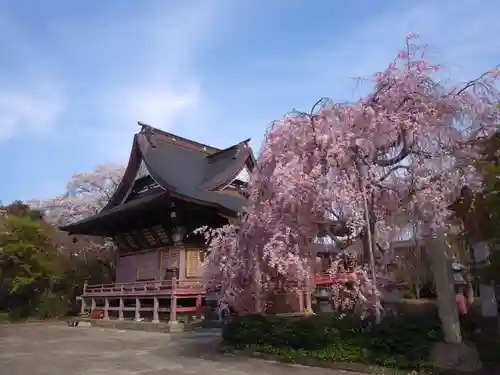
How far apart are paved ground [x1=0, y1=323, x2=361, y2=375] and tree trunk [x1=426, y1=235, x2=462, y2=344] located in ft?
7.31

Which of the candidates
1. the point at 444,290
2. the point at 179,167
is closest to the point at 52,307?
the point at 179,167

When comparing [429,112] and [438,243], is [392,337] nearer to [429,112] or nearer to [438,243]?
[438,243]

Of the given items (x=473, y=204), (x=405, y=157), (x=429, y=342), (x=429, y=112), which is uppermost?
(x=429, y=112)

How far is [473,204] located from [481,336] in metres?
2.79

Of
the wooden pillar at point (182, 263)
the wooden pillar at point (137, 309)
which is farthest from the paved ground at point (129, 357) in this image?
the wooden pillar at point (182, 263)

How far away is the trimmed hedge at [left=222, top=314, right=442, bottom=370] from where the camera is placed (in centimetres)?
830

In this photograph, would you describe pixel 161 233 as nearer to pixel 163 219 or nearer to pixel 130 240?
pixel 163 219

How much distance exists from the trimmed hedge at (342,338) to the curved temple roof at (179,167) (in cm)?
948

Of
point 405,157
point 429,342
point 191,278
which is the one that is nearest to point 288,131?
point 405,157

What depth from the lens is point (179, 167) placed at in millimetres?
25344

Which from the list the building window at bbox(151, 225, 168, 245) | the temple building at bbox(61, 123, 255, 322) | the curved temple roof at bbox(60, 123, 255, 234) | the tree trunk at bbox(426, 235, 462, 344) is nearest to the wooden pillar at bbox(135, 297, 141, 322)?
the temple building at bbox(61, 123, 255, 322)

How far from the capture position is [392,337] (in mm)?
8562

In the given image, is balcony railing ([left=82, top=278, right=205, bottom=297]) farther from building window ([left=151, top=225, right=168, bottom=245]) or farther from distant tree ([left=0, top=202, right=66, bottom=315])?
distant tree ([left=0, top=202, right=66, bottom=315])

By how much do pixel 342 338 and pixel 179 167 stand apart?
17.6 m
